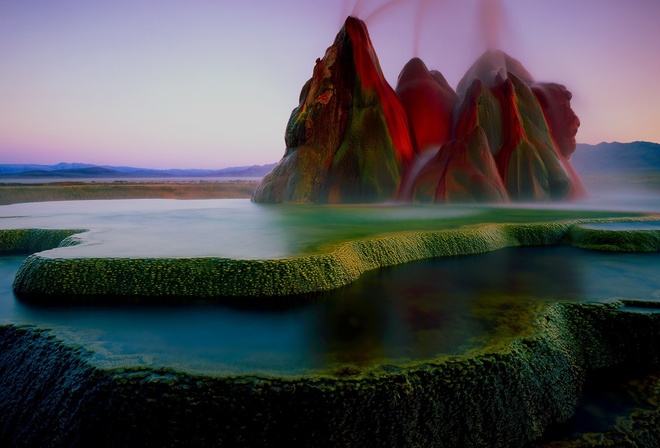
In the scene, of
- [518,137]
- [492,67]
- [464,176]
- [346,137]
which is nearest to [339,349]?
[464,176]

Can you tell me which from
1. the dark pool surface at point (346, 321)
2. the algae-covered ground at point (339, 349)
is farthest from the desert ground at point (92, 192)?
the dark pool surface at point (346, 321)

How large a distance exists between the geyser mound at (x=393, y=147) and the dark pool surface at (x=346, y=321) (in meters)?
12.4

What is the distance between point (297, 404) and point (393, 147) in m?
19.4

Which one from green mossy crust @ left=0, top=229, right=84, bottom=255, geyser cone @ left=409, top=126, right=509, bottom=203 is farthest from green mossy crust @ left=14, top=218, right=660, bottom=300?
geyser cone @ left=409, top=126, right=509, bottom=203

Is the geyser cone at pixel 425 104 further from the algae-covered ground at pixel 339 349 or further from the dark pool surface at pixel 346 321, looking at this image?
the dark pool surface at pixel 346 321

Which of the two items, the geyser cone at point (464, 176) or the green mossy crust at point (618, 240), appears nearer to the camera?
the green mossy crust at point (618, 240)

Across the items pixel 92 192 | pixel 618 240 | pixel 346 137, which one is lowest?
pixel 618 240

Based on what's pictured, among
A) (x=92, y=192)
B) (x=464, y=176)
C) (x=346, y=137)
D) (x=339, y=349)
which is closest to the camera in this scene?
(x=339, y=349)

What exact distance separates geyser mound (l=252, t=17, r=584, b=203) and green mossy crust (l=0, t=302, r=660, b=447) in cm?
1638

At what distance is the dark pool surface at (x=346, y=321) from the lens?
5.18 meters

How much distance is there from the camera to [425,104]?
25.7 meters

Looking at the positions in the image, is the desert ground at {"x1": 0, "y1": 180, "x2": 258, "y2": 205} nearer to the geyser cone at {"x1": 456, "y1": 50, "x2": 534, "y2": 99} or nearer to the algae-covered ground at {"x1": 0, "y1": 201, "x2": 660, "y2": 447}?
the geyser cone at {"x1": 456, "y1": 50, "x2": 534, "y2": 99}

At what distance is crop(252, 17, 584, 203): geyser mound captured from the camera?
70.5ft

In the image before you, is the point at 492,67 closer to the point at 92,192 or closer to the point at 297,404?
the point at 297,404
